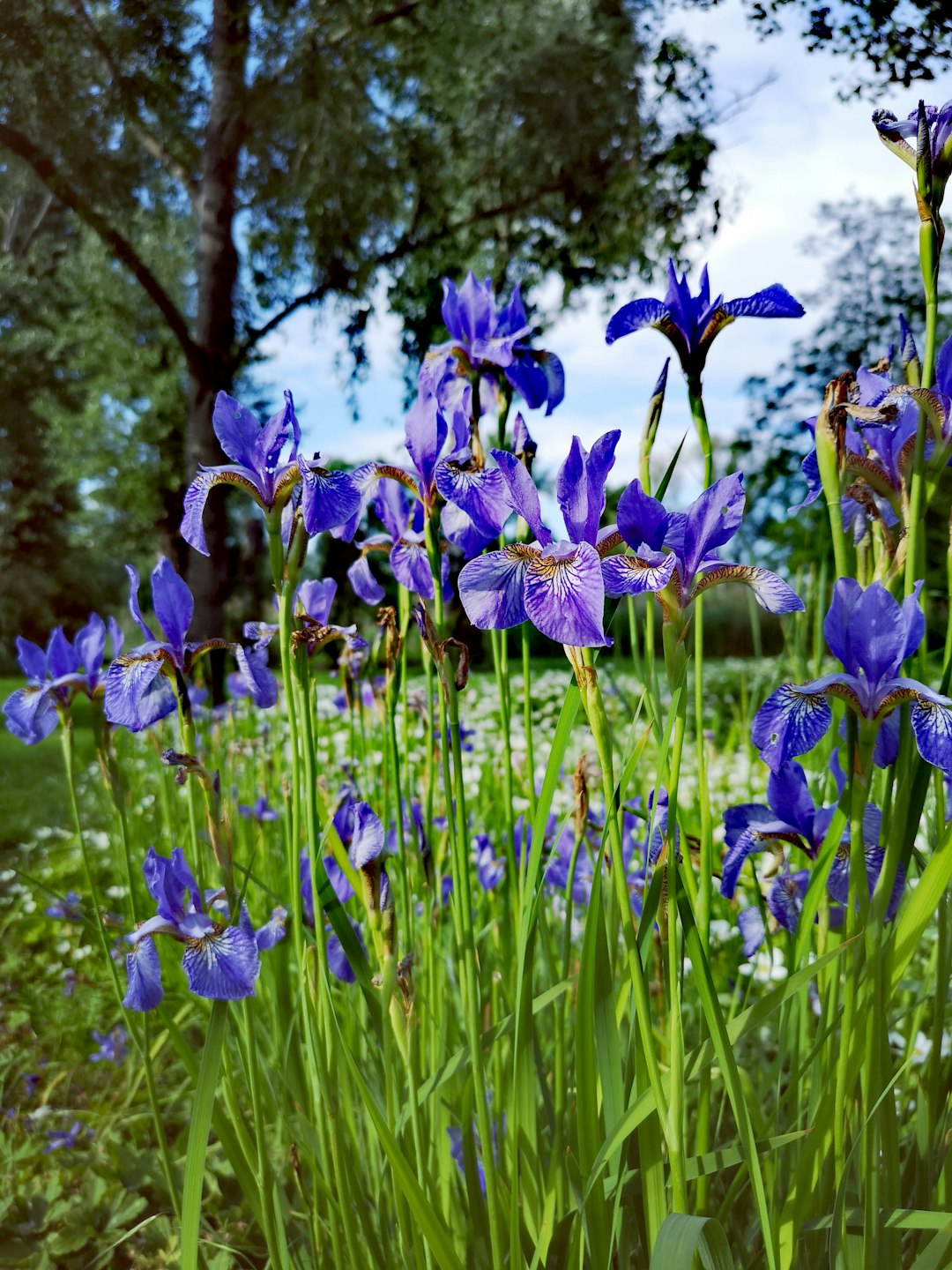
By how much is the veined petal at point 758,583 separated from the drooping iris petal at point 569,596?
0.40ft

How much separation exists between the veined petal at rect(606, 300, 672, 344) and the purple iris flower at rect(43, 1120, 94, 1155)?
2036mm

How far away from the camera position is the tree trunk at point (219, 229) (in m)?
8.06

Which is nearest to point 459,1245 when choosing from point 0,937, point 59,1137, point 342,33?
point 59,1137

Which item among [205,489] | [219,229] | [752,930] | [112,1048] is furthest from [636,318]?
[219,229]

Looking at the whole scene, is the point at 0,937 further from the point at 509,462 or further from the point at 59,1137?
the point at 509,462

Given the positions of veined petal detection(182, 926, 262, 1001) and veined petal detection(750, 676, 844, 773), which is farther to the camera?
veined petal detection(182, 926, 262, 1001)

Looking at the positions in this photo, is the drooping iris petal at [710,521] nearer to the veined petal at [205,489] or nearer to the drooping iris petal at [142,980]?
the veined petal at [205,489]

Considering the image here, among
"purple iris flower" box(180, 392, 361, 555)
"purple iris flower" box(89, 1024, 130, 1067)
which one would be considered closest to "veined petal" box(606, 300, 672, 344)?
"purple iris flower" box(180, 392, 361, 555)

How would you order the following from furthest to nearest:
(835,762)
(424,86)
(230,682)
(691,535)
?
(424,86) < (230,682) < (835,762) < (691,535)

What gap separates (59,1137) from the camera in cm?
221

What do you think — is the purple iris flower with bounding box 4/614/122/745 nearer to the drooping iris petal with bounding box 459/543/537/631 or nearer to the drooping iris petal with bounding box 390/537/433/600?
the drooping iris petal with bounding box 390/537/433/600

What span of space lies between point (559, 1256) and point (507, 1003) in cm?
32

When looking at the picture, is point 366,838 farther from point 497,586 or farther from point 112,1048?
point 112,1048

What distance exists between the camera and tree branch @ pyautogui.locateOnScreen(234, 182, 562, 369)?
28.5 feet
